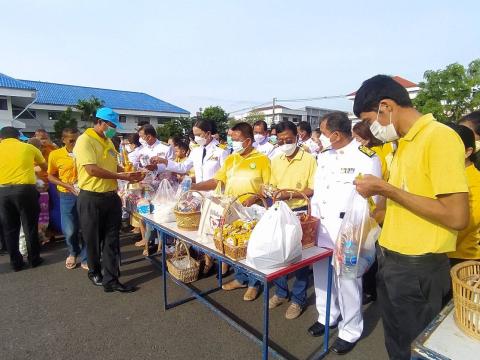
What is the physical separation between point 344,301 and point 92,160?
2.79 metres

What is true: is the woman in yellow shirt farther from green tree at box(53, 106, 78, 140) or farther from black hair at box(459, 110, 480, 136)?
green tree at box(53, 106, 78, 140)

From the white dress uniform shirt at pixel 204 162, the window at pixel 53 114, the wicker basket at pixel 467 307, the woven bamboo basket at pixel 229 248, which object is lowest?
the woven bamboo basket at pixel 229 248

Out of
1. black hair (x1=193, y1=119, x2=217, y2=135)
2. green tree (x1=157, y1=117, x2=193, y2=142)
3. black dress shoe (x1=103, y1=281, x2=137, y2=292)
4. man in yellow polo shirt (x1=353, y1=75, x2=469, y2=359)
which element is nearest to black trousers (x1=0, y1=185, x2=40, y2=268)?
black dress shoe (x1=103, y1=281, x2=137, y2=292)

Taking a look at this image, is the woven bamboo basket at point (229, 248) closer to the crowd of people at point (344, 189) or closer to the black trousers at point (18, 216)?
the crowd of people at point (344, 189)

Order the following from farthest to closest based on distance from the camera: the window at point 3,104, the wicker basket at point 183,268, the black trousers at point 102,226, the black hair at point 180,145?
the window at point 3,104
the black hair at point 180,145
the wicker basket at point 183,268
the black trousers at point 102,226

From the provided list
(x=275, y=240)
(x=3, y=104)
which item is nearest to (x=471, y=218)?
(x=275, y=240)

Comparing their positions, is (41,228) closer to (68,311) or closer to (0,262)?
(0,262)

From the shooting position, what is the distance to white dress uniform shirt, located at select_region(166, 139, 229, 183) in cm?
432

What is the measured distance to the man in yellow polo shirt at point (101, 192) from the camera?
10.6 ft

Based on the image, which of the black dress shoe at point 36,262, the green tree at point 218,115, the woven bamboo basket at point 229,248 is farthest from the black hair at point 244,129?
the green tree at point 218,115

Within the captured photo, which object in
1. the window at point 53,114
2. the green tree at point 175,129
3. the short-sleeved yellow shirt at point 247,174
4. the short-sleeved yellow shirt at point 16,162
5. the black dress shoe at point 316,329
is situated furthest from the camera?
the window at point 53,114

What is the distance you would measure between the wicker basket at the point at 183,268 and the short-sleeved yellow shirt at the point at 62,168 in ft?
6.21

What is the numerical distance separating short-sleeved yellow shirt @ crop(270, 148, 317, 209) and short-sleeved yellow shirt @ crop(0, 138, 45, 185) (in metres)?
3.48

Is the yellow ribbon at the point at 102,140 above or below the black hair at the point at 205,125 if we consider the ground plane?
below
